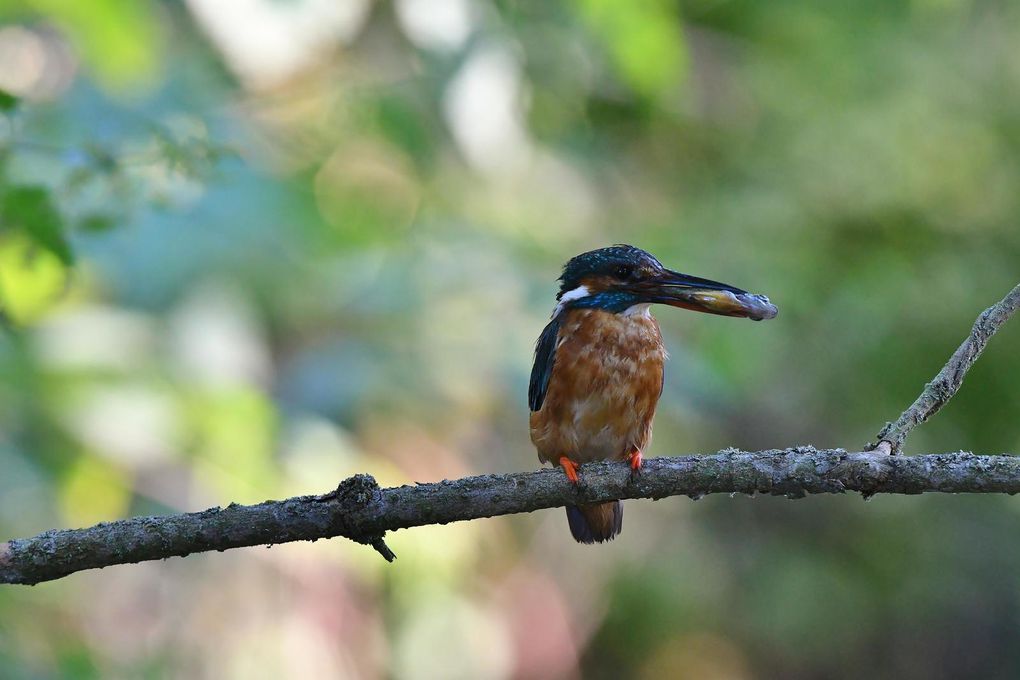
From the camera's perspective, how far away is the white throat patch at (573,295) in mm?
3697

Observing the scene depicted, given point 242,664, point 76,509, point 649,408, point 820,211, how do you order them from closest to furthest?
point 649,408 < point 76,509 < point 242,664 < point 820,211

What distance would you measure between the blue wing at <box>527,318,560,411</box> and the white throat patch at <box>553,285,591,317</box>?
0.18 feet

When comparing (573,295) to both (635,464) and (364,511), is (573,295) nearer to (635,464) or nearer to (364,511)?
(635,464)

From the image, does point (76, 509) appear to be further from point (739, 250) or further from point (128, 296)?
point (739, 250)

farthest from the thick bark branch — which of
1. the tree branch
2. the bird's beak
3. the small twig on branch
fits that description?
the bird's beak

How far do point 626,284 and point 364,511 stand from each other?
1462 mm

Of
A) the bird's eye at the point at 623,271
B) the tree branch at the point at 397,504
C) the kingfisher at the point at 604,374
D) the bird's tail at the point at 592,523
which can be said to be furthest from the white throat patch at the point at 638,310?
the tree branch at the point at 397,504

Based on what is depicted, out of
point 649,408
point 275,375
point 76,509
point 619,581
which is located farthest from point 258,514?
point 619,581

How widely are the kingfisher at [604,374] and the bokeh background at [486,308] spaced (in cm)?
120

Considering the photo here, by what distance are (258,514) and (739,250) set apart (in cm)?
527

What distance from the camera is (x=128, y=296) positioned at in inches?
223

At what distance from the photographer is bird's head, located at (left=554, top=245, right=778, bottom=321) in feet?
10.5

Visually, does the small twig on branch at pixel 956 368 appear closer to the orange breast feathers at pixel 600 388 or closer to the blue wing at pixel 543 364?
the orange breast feathers at pixel 600 388

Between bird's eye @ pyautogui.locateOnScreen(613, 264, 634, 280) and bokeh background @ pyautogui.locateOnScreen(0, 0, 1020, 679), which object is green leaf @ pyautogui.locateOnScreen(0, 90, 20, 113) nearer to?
bokeh background @ pyautogui.locateOnScreen(0, 0, 1020, 679)
